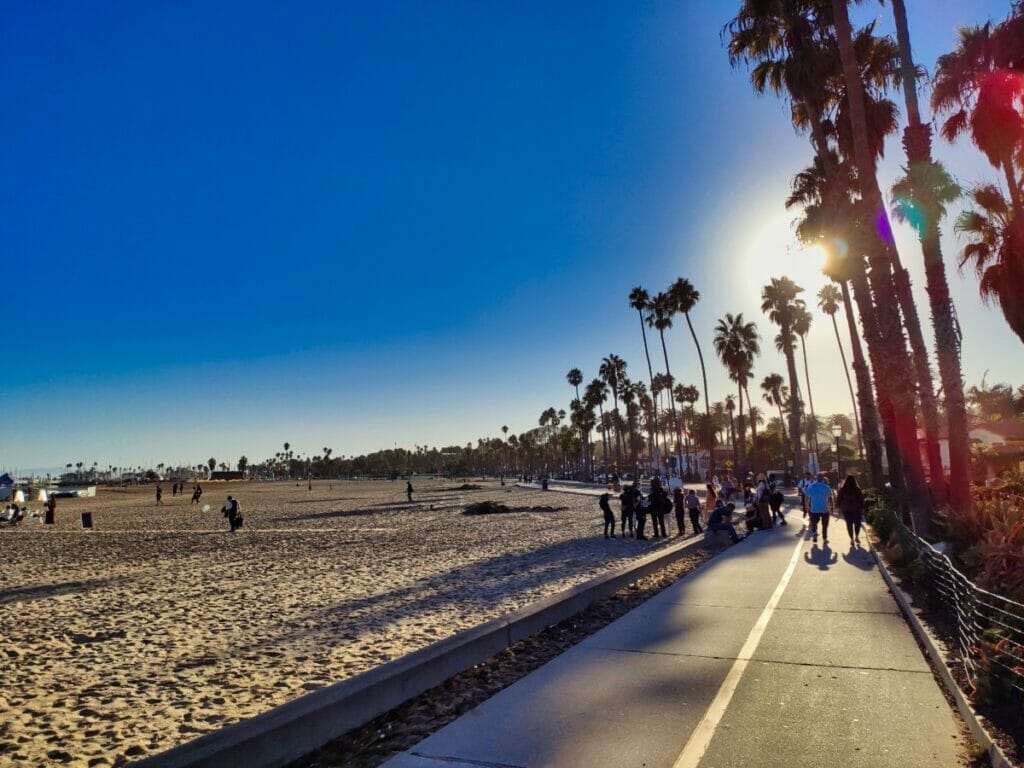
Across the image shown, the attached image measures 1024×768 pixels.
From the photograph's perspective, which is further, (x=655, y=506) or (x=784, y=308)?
(x=784, y=308)

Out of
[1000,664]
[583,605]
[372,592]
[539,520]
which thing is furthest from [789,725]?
[539,520]

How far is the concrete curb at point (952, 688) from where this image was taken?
3868mm

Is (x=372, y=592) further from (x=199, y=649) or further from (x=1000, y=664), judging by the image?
(x=1000, y=664)

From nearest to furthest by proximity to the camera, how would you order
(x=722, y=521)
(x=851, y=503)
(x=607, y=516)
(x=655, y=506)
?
(x=851, y=503), (x=722, y=521), (x=655, y=506), (x=607, y=516)

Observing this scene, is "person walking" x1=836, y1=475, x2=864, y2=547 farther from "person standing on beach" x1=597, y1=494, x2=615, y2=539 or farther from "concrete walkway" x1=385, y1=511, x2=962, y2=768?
"person standing on beach" x1=597, y1=494, x2=615, y2=539

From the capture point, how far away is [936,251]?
12836mm

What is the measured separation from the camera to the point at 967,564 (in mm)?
8016

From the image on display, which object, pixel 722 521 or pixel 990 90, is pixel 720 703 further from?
pixel 990 90

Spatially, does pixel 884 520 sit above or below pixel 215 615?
above

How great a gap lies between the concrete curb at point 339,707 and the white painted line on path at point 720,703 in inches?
92.3

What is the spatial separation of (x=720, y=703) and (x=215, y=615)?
332 inches

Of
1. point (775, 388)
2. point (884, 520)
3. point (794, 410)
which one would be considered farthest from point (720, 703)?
point (775, 388)

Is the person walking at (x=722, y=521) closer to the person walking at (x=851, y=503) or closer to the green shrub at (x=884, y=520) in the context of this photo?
the person walking at (x=851, y=503)

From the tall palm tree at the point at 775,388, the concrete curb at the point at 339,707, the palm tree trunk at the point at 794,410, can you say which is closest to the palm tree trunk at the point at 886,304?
the concrete curb at the point at 339,707
